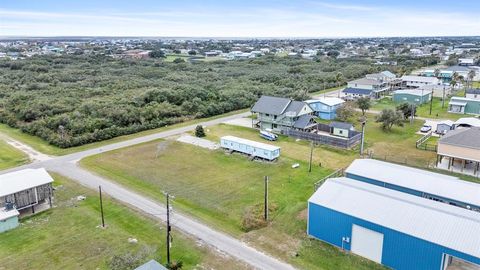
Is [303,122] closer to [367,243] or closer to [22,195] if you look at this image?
[367,243]

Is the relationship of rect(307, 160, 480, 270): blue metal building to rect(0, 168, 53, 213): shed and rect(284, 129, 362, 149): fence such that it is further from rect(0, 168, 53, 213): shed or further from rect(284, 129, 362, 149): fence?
rect(0, 168, 53, 213): shed

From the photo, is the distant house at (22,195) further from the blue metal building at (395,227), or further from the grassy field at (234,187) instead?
the blue metal building at (395,227)

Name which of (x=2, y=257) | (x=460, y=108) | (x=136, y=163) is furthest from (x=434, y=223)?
(x=460, y=108)

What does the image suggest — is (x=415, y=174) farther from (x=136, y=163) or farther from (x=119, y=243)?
(x=136, y=163)

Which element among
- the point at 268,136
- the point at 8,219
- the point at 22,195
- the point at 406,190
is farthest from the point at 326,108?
the point at 8,219

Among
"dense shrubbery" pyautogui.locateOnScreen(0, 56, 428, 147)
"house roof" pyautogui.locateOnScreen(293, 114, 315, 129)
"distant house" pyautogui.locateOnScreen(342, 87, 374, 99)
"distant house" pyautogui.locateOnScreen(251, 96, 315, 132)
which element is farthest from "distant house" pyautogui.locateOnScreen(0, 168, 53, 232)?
"distant house" pyautogui.locateOnScreen(342, 87, 374, 99)
